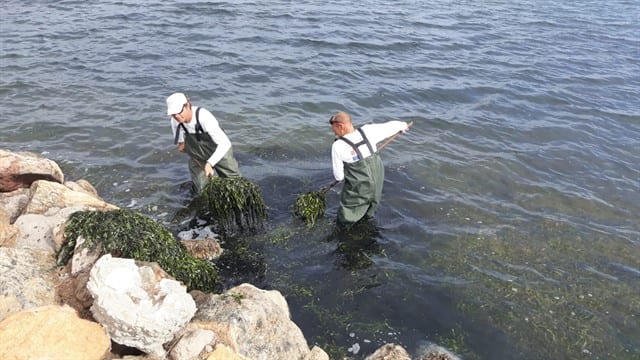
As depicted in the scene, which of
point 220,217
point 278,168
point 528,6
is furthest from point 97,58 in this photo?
point 528,6

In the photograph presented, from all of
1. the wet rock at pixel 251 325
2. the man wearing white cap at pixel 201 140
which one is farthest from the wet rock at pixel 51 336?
the man wearing white cap at pixel 201 140

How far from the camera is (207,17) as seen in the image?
24.0 meters

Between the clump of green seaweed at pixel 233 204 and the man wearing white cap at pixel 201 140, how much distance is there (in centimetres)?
37

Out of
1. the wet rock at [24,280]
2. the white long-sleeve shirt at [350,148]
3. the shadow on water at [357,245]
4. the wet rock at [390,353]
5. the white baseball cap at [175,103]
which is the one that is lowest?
the shadow on water at [357,245]

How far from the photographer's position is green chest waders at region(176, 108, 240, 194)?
400 inches

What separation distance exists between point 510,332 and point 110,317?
5.84 metres

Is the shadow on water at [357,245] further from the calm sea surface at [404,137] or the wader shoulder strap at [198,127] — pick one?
the wader shoulder strap at [198,127]

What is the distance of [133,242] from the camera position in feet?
22.6

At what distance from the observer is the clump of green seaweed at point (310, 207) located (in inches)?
418

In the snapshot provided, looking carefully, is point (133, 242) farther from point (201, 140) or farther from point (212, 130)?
point (201, 140)

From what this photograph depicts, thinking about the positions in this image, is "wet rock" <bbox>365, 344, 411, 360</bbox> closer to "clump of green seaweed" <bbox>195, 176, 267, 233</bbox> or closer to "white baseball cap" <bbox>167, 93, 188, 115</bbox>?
"clump of green seaweed" <bbox>195, 176, 267, 233</bbox>

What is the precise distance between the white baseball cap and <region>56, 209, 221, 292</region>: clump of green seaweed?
2.51 m

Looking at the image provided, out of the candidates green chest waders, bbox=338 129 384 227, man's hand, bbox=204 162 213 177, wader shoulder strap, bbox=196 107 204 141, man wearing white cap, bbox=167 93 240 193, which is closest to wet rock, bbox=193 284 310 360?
green chest waders, bbox=338 129 384 227

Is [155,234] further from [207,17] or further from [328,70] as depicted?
[207,17]
